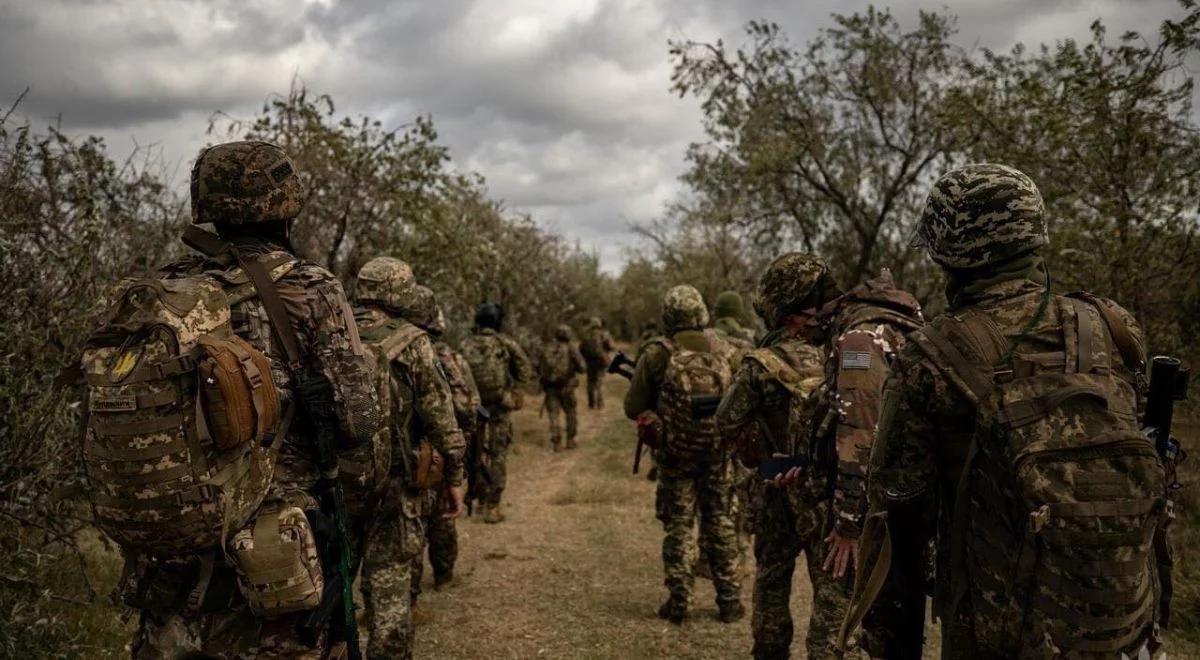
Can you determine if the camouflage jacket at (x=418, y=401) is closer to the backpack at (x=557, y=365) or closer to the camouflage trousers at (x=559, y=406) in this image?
the backpack at (x=557, y=365)

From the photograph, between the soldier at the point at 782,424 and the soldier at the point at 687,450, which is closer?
the soldier at the point at 782,424

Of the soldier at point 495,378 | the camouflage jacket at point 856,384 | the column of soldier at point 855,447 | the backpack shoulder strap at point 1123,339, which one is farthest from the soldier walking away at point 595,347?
the backpack shoulder strap at point 1123,339

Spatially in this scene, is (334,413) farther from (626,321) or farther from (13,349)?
(626,321)

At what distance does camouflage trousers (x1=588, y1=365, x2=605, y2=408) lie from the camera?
1895cm

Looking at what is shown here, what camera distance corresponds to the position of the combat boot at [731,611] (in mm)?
6121

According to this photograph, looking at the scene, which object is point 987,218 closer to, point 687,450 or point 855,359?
A: point 855,359

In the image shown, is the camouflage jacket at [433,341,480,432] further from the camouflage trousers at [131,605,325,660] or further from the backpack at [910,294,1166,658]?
the backpack at [910,294,1166,658]

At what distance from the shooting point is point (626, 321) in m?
51.2

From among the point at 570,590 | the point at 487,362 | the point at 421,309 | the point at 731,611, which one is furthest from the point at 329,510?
the point at 487,362

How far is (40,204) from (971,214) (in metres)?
5.02

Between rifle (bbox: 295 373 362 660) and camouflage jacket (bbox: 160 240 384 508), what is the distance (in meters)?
0.04

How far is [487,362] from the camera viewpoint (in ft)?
30.1

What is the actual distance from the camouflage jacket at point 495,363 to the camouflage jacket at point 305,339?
6056mm

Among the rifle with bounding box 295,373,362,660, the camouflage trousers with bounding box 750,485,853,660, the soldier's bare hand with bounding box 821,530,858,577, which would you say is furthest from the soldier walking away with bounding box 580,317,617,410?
the rifle with bounding box 295,373,362,660
